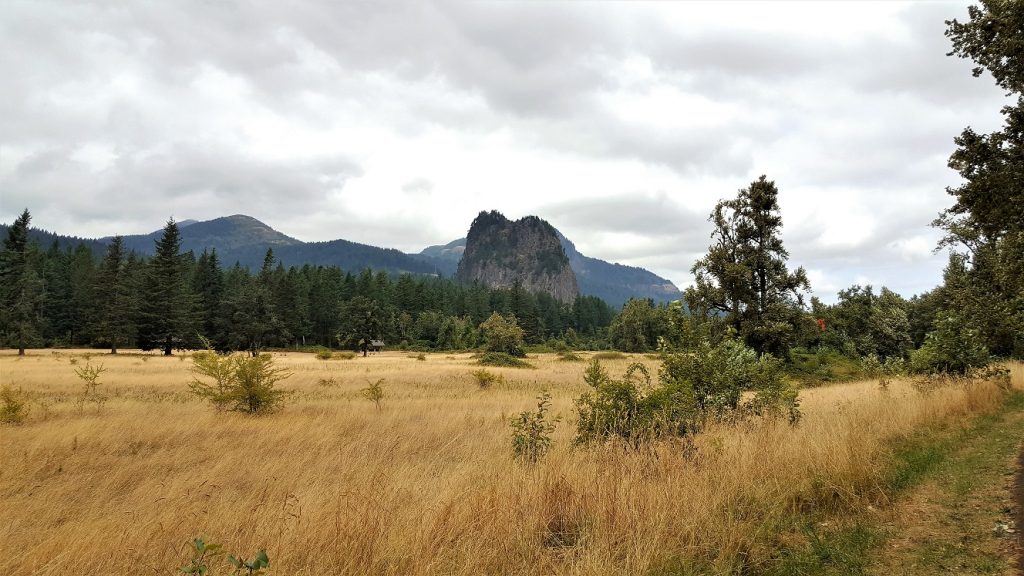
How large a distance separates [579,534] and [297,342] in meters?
96.9

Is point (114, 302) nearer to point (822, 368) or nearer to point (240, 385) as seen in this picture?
point (240, 385)

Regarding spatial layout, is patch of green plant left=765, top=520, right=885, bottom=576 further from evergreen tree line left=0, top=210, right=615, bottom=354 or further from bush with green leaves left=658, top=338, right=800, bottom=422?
evergreen tree line left=0, top=210, right=615, bottom=354

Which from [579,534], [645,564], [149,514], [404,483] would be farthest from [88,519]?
[645,564]

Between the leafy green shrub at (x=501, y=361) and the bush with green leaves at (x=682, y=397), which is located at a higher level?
the bush with green leaves at (x=682, y=397)

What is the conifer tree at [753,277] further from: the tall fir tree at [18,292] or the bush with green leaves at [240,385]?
the tall fir tree at [18,292]

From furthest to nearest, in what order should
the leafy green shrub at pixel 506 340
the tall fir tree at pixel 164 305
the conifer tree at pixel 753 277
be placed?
the leafy green shrub at pixel 506 340
the tall fir tree at pixel 164 305
the conifer tree at pixel 753 277

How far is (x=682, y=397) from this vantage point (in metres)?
9.81

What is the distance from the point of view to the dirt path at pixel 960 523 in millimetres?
4551

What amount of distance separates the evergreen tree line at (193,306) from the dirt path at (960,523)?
6661 cm

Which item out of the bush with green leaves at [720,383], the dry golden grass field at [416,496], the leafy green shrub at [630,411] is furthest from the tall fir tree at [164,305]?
the bush with green leaves at [720,383]

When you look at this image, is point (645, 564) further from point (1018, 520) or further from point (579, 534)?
point (1018, 520)

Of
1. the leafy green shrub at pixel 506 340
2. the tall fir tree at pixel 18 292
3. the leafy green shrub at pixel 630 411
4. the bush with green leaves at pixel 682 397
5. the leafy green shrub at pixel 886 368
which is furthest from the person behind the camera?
the leafy green shrub at pixel 506 340

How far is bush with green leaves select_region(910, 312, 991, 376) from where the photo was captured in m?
18.0

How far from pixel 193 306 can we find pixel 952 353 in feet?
285
